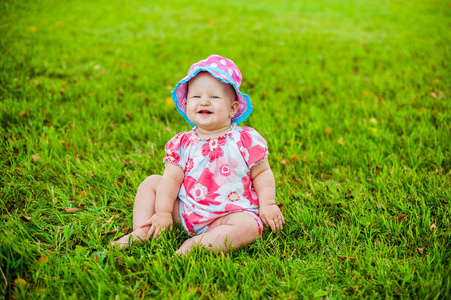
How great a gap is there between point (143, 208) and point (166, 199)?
7.9 inches

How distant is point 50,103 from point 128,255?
265 cm

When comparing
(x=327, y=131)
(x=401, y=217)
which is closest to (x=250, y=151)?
(x=401, y=217)

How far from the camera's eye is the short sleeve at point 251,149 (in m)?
2.12

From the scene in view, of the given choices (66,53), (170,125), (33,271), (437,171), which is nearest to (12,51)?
(66,53)

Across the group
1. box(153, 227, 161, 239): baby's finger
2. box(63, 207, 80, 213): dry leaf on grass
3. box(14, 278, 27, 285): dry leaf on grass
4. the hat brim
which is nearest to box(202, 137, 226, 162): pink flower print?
the hat brim

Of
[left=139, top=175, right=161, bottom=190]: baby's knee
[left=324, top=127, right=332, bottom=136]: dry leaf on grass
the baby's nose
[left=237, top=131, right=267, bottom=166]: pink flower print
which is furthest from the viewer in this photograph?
[left=324, top=127, right=332, bottom=136]: dry leaf on grass

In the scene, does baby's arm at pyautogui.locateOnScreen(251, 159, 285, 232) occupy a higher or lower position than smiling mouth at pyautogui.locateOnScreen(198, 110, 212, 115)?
lower

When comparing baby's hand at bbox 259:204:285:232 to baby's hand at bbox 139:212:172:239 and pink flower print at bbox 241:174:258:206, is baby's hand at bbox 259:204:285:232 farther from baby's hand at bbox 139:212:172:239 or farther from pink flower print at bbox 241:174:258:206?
baby's hand at bbox 139:212:172:239

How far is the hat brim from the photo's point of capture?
6.50ft

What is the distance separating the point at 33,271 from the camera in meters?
1.76

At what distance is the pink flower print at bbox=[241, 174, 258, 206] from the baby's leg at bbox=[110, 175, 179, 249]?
498mm

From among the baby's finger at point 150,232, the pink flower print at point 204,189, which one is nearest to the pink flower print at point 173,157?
the pink flower print at point 204,189

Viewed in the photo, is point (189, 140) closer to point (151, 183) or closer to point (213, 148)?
point (213, 148)

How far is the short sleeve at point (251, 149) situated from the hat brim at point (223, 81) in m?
0.20
